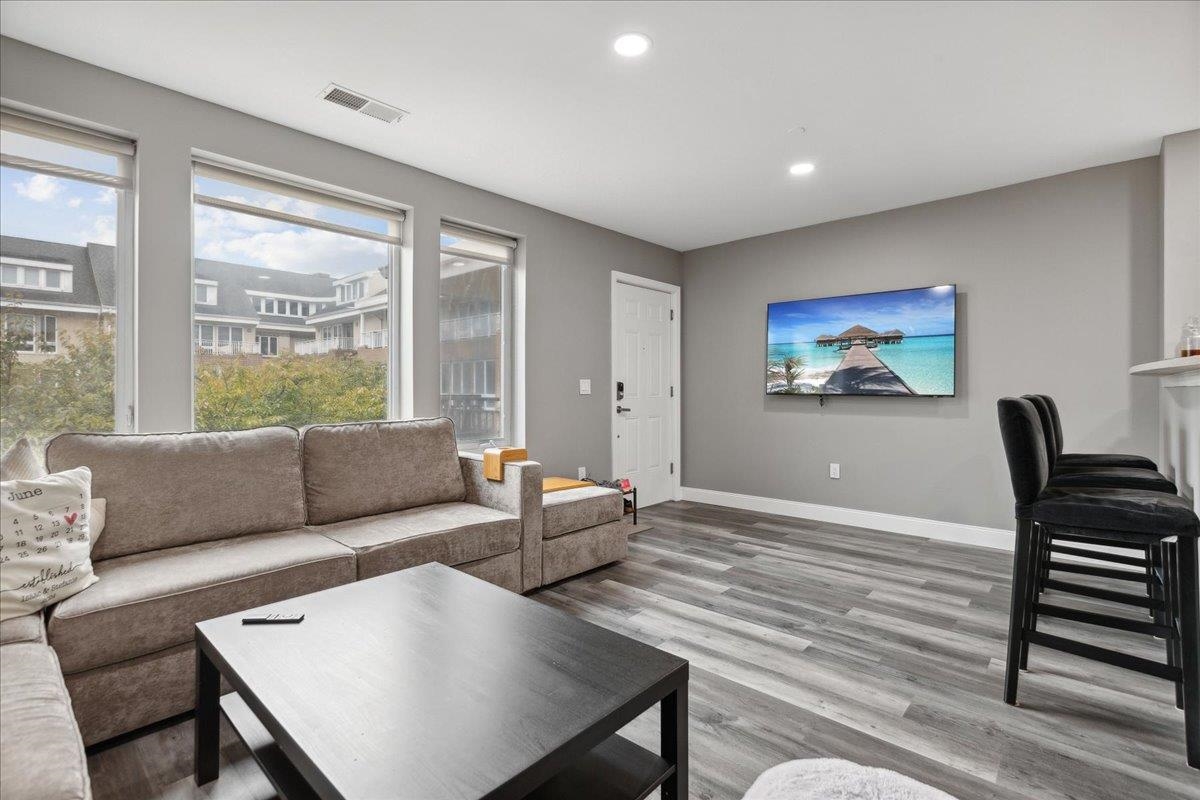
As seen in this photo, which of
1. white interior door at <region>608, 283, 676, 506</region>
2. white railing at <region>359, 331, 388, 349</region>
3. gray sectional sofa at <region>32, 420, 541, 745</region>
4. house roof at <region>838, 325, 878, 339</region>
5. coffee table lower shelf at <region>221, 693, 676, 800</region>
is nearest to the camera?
coffee table lower shelf at <region>221, 693, 676, 800</region>

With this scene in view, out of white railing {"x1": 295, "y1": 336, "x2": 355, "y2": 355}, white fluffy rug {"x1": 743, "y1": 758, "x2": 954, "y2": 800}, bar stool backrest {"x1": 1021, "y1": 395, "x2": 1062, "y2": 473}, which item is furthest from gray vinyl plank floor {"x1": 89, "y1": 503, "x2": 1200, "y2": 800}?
white railing {"x1": 295, "y1": 336, "x2": 355, "y2": 355}

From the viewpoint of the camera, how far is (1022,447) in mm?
1906

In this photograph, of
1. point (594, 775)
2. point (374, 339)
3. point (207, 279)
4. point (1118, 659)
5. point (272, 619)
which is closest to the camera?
point (594, 775)

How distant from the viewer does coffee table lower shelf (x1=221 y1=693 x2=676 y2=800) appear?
124 cm

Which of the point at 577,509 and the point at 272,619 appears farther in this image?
the point at 577,509

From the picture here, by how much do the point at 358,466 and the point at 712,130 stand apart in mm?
2541

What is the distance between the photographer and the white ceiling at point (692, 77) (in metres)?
2.14

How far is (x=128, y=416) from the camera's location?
102 inches

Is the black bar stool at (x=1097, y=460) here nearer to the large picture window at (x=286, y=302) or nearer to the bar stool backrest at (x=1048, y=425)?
the bar stool backrest at (x=1048, y=425)

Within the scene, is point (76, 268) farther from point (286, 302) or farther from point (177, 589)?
point (177, 589)

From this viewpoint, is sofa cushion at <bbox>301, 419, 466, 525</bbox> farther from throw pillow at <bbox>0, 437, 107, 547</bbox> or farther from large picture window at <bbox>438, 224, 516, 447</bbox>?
throw pillow at <bbox>0, 437, 107, 547</bbox>

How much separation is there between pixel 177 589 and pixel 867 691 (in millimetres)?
2411

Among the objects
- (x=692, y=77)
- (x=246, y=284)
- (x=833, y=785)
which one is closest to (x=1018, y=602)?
(x=833, y=785)

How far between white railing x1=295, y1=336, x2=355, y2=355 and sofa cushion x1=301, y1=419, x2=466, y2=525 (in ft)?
1.83
